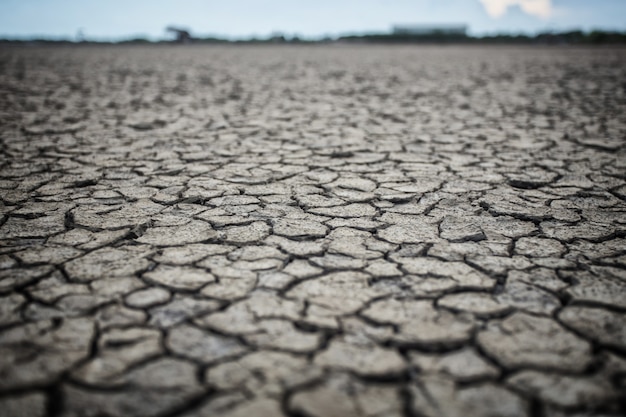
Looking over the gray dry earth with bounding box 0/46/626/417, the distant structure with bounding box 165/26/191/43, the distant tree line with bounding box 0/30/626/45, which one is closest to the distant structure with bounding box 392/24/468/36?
the distant tree line with bounding box 0/30/626/45

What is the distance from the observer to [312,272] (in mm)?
1533

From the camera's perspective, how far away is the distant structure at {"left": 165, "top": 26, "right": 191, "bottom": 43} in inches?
882

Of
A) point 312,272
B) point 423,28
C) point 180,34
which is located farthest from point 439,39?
point 312,272

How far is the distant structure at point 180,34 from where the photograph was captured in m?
22.4

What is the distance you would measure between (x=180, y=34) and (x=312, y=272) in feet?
79.5

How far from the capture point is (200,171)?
2.64m

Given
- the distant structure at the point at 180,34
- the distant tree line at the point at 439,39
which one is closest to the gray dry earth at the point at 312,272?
the distant tree line at the point at 439,39

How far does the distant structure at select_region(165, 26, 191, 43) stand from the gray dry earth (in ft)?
Answer: 69.5

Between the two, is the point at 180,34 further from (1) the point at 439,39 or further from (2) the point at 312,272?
(2) the point at 312,272

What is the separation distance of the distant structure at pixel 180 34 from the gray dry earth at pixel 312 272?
69.5 ft

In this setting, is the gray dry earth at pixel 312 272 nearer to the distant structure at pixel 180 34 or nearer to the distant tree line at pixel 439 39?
the distant tree line at pixel 439 39

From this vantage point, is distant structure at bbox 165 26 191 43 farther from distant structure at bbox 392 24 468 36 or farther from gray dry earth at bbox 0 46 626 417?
gray dry earth at bbox 0 46 626 417

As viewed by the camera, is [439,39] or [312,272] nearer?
[312,272]

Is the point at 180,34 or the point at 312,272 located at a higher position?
the point at 180,34
